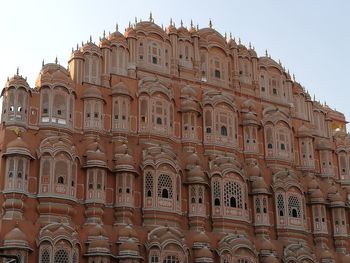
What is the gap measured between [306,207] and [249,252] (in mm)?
7163

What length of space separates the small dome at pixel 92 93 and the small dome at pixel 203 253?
10735 mm

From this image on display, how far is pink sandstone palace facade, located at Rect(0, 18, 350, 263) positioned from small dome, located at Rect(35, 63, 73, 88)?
3.3 inches

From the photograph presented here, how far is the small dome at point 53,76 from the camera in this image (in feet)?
127

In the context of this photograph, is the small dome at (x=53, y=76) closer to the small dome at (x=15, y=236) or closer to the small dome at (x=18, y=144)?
the small dome at (x=18, y=144)

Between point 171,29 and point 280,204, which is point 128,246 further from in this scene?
point 171,29

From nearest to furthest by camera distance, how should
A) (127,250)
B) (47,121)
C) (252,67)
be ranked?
(127,250) < (47,121) < (252,67)

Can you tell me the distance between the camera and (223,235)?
3959 centimetres

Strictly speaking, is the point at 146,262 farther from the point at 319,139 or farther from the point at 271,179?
the point at 319,139

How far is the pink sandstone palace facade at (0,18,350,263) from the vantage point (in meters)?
35.6

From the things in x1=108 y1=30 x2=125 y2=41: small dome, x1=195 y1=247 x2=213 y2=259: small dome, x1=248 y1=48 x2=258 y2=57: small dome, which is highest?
x1=248 y1=48 x2=258 y2=57: small dome

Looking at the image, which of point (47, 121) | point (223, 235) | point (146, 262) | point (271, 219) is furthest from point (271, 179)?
point (47, 121)

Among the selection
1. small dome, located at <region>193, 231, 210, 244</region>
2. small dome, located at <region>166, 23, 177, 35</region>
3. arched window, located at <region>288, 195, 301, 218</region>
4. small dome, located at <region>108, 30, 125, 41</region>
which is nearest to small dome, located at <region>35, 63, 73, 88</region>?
small dome, located at <region>108, 30, 125, 41</region>

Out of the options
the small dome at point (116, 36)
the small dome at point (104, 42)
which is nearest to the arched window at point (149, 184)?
the small dome at point (104, 42)

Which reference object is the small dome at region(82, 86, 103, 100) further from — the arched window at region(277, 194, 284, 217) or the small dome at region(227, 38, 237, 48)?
the arched window at region(277, 194, 284, 217)
